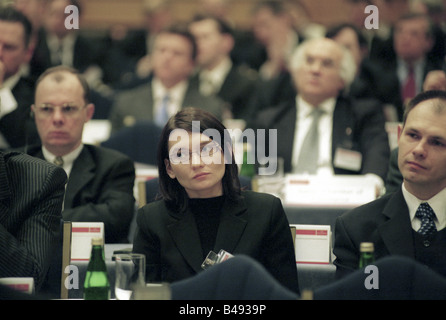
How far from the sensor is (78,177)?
3572 millimetres

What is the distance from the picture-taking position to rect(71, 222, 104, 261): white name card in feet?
9.89

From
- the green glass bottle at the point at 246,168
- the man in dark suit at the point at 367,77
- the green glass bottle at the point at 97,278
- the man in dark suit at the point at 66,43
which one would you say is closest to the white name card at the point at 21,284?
the green glass bottle at the point at 97,278

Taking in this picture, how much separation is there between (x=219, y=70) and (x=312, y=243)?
15.4ft

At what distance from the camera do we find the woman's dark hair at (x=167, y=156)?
285cm

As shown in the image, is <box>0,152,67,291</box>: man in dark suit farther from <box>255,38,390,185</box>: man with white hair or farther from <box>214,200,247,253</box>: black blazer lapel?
<box>255,38,390,185</box>: man with white hair

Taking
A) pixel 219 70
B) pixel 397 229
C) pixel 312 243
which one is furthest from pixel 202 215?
pixel 219 70

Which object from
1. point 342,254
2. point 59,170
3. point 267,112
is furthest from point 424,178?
point 267,112

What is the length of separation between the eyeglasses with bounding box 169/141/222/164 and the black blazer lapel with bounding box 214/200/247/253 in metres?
0.20

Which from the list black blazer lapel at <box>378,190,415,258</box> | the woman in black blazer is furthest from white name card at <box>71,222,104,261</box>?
black blazer lapel at <box>378,190,415,258</box>

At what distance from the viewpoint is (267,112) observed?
15.9 feet

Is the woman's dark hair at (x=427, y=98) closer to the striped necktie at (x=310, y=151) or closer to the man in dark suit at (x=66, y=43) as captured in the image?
the striped necktie at (x=310, y=151)

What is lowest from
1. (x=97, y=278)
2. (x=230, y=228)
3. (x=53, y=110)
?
(x=97, y=278)

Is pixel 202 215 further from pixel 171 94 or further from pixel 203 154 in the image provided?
pixel 171 94
